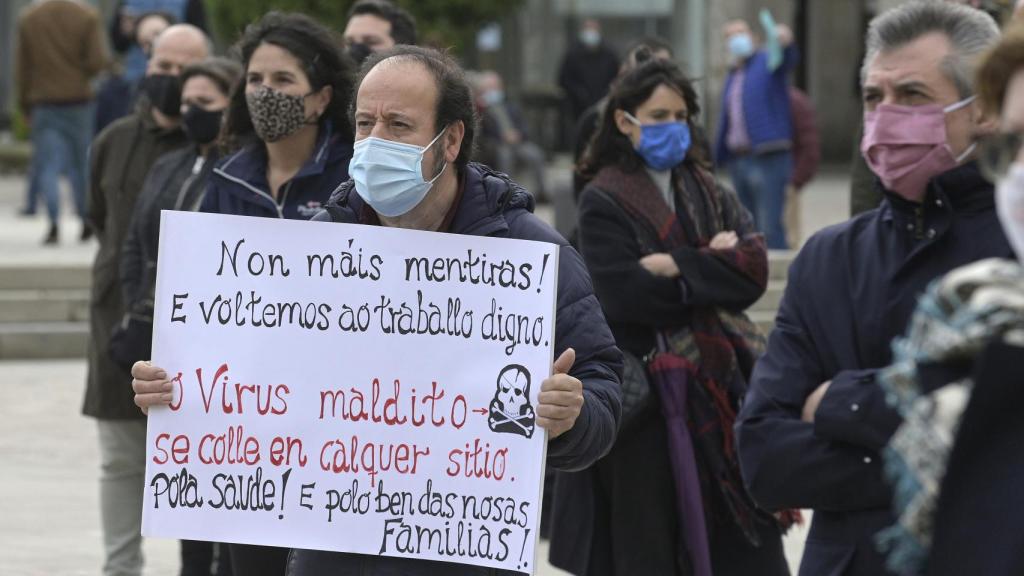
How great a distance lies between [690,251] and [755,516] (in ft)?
2.56

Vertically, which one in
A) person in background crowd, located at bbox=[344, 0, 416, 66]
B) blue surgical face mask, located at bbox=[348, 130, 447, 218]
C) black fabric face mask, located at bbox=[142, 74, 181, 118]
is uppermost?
person in background crowd, located at bbox=[344, 0, 416, 66]

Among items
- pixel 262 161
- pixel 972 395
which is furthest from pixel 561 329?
pixel 262 161

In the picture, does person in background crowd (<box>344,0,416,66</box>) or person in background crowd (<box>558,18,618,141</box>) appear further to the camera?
person in background crowd (<box>558,18,618,141</box>)

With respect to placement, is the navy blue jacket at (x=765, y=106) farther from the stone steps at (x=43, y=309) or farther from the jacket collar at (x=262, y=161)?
the jacket collar at (x=262, y=161)

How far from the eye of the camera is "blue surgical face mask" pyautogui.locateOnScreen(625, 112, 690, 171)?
5500 millimetres

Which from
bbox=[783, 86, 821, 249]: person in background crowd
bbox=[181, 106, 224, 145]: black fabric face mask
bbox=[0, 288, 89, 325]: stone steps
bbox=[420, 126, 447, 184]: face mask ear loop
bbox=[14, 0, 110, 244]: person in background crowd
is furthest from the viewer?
bbox=[14, 0, 110, 244]: person in background crowd

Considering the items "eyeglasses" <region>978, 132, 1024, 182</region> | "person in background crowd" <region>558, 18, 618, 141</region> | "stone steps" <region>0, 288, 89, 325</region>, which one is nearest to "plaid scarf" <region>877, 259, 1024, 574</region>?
"eyeglasses" <region>978, 132, 1024, 182</region>

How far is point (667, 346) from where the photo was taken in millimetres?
5406

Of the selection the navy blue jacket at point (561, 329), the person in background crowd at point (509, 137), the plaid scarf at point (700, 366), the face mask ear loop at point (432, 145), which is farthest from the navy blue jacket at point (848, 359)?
the person in background crowd at point (509, 137)

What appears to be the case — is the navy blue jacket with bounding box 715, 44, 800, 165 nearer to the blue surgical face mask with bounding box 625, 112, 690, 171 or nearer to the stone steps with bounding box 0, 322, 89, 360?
the stone steps with bounding box 0, 322, 89, 360

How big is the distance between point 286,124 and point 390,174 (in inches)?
59.1

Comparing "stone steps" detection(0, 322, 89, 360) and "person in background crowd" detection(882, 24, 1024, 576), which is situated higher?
"person in background crowd" detection(882, 24, 1024, 576)

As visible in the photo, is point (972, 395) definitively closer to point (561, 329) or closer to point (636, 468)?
point (561, 329)

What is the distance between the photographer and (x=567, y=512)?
5.53 meters
